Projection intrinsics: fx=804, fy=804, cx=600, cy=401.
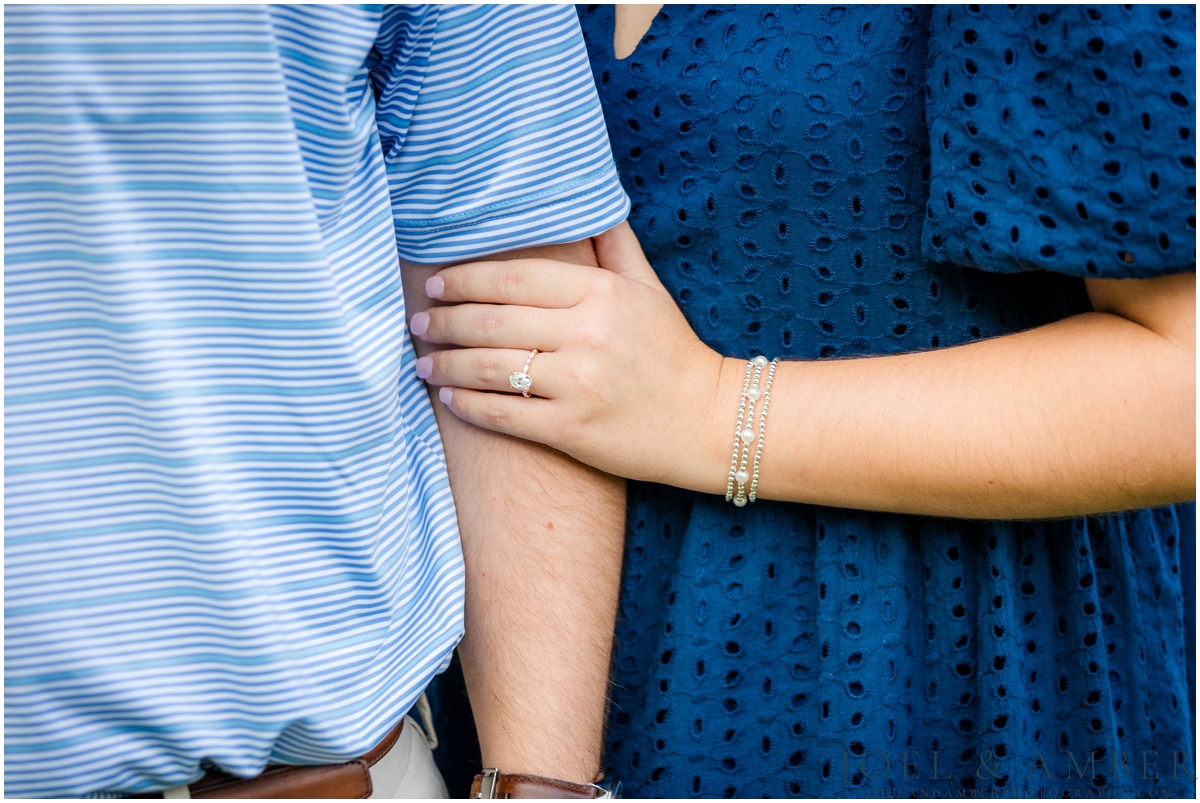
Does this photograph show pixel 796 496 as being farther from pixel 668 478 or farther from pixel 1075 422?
pixel 1075 422

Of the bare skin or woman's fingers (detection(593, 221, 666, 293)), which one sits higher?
the bare skin

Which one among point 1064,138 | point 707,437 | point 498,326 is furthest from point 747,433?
point 1064,138

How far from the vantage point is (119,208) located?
1.94 ft

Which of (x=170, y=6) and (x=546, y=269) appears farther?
(x=546, y=269)

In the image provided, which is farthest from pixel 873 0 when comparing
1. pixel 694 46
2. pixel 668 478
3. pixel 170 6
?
pixel 170 6

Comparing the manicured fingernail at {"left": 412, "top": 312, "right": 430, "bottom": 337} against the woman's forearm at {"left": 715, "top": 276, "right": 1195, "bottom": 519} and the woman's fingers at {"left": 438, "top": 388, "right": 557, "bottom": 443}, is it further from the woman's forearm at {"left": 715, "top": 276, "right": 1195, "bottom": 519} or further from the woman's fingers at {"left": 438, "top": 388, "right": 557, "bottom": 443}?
the woman's forearm at {"left": 715, "top": 276, "right": 1195, "bottom": 519}

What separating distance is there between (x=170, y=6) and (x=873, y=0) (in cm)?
66

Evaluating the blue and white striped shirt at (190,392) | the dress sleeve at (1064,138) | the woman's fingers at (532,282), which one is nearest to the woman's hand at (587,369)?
the woman's fingers at (532,282)

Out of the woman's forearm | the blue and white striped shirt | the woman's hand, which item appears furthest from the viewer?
the woman's hand

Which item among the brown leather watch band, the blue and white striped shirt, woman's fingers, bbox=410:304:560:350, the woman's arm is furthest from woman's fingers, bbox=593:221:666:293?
the brown leather watch band

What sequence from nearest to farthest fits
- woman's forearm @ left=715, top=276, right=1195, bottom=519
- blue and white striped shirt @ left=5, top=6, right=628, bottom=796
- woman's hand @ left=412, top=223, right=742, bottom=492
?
blue and white striped shirt @ left=5, top=6, right=628, bottom=796 → woman's forearm @ left=715, top=276, right=1195, bottom=519 → woman's hand @ left=412, top=223, right=742, bottom=492

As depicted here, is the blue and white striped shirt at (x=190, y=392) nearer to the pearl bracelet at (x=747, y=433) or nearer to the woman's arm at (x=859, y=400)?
the woman's arm at (x=859, y=400)

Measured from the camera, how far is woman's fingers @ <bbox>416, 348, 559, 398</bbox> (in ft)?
2.69

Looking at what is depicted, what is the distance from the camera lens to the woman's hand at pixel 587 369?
0.82 meters
